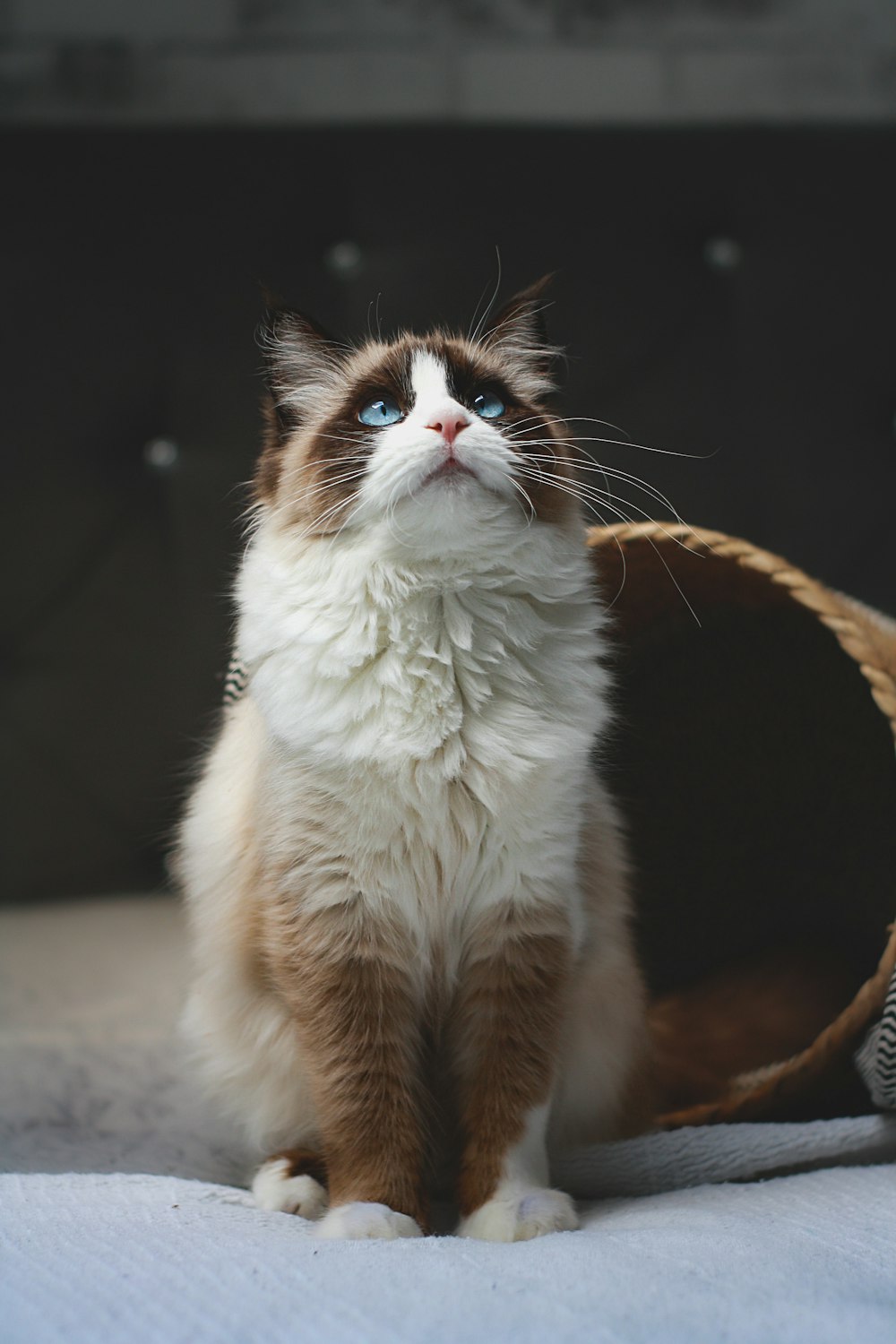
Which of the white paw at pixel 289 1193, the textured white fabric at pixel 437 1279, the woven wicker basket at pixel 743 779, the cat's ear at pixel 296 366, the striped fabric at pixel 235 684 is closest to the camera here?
the textured white fabric at pixel 437 1279

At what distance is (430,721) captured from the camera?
0.88 meters

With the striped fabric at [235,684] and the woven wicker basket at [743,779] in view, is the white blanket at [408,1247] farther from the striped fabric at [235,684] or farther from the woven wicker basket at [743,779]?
the striped fabric at [235,684]

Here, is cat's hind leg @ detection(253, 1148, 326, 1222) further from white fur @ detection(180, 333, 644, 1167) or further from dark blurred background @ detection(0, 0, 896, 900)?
dark blurred background @ detection(0, 0, 896, 900)

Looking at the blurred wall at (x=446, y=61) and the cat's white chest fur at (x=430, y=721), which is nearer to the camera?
the cat's white chest fur at (x=430, y=721)

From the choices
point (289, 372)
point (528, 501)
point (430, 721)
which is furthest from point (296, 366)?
point (430, 721)

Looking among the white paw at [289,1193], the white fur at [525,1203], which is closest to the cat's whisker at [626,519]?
the white fur at [525,1203]

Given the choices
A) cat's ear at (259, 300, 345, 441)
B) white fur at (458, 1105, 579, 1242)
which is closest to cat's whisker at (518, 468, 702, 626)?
cat's ear at (259, 300, 345, 441)

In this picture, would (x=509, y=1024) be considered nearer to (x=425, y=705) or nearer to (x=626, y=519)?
(x=425, y=705)

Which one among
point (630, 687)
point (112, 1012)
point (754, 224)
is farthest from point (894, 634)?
point (112, 1012)

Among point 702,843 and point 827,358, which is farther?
point 827,358

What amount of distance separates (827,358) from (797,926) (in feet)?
2.85

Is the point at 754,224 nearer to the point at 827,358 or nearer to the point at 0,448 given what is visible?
the point at 827,358

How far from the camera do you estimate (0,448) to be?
5.37 feet

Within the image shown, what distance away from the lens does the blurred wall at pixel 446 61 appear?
1582 mm
